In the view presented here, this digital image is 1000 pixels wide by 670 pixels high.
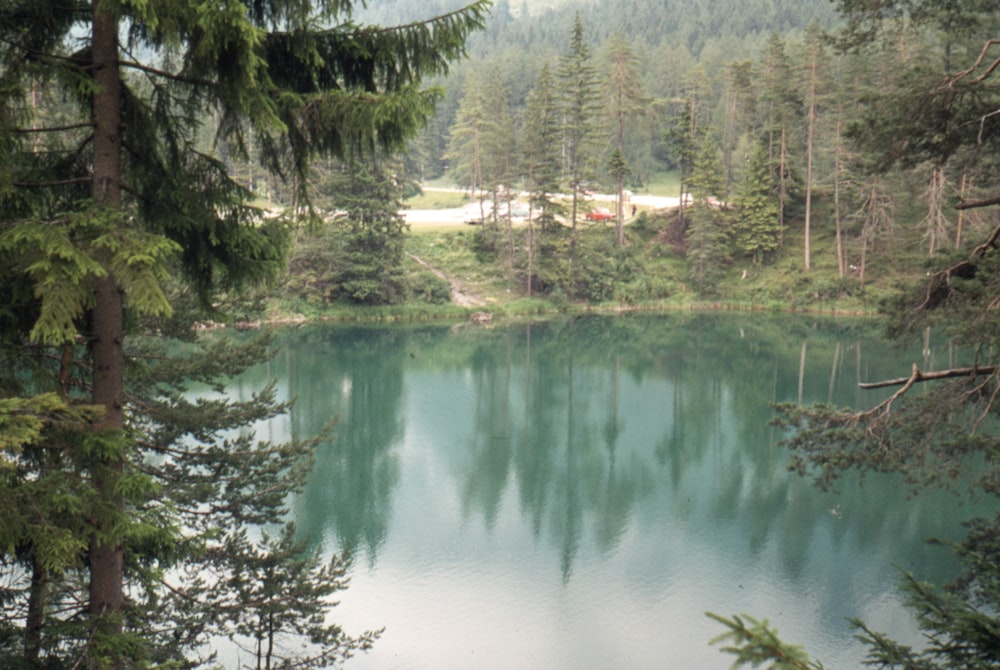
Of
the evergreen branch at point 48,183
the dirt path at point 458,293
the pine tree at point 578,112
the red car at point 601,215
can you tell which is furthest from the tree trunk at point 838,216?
the evergreen branch at point 48,183

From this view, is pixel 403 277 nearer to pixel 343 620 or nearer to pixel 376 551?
pixel 376 551

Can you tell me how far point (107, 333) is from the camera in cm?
487

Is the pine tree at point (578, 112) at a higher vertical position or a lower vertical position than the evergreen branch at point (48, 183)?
higher

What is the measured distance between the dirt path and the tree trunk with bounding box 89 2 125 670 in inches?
1447

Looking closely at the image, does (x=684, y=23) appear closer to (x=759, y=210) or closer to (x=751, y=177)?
(x=751, y=177)

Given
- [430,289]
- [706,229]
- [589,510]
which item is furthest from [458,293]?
[589,510]

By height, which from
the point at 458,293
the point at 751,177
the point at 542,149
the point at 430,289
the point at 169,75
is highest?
the point at 542,149

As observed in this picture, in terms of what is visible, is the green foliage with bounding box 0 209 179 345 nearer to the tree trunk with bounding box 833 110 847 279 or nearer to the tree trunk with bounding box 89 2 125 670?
the tree trunk with bounding box 89 2 125 670

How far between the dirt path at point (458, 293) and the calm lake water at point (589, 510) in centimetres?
943

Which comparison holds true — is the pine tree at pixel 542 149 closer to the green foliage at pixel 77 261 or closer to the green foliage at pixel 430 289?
the green foliage at pixel 430 289

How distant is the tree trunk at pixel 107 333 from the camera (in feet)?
15.3

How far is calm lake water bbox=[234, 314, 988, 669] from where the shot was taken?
13109 millimetres

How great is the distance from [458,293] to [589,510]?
25.7m

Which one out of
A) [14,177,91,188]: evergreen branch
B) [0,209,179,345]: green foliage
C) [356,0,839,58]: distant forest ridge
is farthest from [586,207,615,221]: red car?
[356,0,839,58]: distant forest ridge
